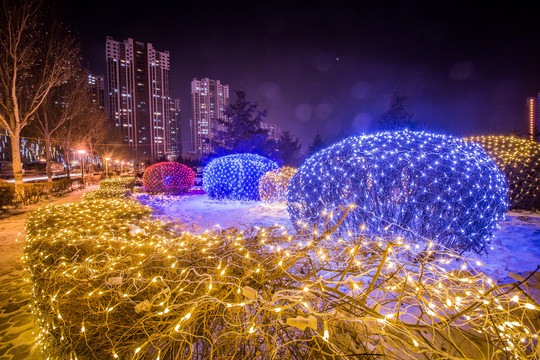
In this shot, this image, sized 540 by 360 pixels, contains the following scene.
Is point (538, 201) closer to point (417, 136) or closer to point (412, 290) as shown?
point (417, 136)

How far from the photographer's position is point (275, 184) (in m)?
9.06

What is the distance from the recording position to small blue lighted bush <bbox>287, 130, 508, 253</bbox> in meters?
3.67

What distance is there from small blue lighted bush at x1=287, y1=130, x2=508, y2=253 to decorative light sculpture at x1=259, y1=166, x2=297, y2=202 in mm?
4312

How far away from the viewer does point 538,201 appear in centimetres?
714

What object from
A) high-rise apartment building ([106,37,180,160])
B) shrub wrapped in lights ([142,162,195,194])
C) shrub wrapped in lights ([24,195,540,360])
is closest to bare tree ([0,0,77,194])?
shrub wrapped in lights ([142,162,195,194])

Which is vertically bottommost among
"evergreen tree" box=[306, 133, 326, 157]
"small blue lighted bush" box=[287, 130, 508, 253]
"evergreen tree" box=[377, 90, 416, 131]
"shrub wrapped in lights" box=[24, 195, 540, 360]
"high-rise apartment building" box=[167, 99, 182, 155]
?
"shrub wrapped in lights" box=[24, 195, 540, 360]

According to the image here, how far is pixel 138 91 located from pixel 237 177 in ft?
243

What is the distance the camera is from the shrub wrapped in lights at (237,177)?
10.7m

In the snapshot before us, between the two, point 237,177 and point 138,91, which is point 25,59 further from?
point 138,91

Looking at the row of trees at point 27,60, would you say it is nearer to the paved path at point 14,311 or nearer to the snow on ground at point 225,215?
the snow on ground at point 225,215

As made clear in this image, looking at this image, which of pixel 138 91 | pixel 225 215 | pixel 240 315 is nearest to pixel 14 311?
pixel 240 315

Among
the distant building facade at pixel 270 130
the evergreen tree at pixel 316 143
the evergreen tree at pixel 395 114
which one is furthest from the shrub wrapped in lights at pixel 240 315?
the evergreen tree at pixel 316 143

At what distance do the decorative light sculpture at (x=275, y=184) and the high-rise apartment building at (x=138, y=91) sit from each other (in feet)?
208

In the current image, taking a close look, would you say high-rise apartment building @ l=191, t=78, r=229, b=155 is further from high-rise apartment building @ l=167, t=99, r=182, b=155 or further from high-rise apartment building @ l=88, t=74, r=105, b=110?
high-rise apartment building @ l=88, t=74, r=105, b=110
